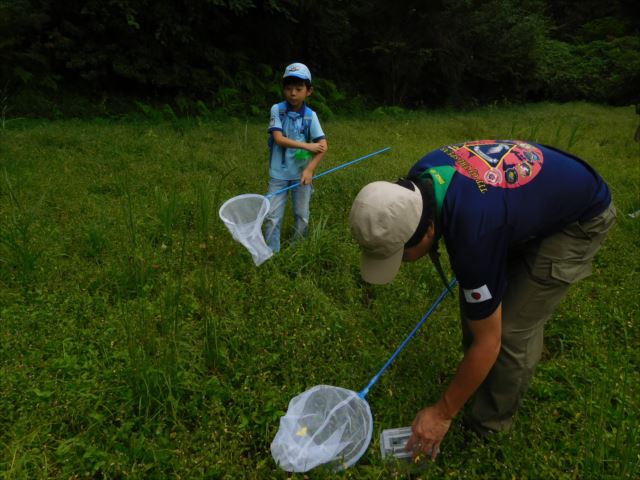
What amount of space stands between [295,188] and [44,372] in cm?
211

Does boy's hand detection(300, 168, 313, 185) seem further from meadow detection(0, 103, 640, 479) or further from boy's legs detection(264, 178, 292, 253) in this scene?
meadow detection(0, 103, 640, 479)

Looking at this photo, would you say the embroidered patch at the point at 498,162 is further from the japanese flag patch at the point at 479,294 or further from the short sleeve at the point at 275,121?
the short sleeve at the point at 275,121

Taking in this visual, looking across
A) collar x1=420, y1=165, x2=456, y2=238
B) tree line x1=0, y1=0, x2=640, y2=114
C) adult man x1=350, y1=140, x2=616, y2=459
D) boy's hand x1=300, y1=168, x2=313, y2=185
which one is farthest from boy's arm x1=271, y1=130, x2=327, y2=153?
tree line x1=0, y1=0, x2=640, y2=114

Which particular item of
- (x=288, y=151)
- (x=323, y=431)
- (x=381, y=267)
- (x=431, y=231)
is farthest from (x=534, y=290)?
(x=288, y=151)

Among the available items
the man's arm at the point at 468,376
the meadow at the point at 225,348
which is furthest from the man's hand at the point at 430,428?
the meadow at the point at 225,348

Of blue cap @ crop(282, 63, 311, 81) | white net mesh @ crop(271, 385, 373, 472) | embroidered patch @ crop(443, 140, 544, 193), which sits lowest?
white net mesh @ crop(271, 385, 373, 472)

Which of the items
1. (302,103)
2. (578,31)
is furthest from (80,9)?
(578,31)

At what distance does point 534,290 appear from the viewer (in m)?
1.94

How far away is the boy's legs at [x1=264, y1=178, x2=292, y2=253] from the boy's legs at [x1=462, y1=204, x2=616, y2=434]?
2031 mm

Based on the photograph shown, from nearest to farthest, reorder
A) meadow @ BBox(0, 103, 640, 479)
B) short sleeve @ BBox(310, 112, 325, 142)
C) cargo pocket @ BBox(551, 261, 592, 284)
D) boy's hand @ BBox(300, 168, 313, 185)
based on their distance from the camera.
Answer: cargo pocket @ BBox(551, 261, 592, 284)
meadow @ BBox(0, 103, 640, 479)
boy's hand @ BBox(300, 168, 313, 185)
short sleeve @ BBox(310, 112, 325, 142)

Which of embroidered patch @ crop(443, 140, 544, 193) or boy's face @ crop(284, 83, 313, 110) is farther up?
embroidered patch @ crop(443, 140, 544, 193)

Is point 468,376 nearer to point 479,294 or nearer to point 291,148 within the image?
point 479,294

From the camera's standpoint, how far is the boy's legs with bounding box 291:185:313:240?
149 inches

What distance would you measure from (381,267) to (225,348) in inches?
52.9
